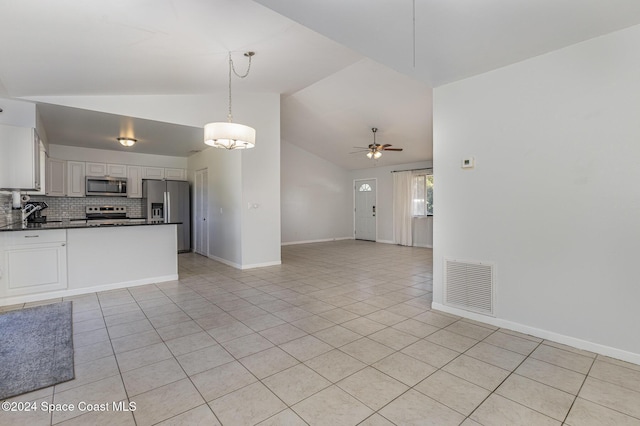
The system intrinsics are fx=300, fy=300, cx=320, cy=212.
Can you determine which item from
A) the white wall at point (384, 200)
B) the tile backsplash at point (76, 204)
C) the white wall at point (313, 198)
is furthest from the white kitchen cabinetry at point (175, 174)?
the white wall at point (384, 200)

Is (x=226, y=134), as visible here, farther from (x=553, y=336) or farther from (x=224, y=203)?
(x=553, y=336)

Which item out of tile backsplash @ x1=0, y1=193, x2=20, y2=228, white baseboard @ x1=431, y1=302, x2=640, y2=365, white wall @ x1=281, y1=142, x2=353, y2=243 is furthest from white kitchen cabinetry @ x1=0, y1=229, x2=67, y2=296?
white wall @ x1=281, y1=142, x2=353, y2=243

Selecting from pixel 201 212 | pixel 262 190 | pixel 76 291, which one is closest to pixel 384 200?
pixel 262 190

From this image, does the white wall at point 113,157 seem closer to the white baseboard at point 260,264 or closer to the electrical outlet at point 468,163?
the white baseboard at point 260,264

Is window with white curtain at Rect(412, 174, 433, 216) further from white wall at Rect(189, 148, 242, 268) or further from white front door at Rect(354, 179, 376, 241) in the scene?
white wall at Rect(189, 148, 242, 268)

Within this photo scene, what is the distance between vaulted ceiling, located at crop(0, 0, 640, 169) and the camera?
2021mm

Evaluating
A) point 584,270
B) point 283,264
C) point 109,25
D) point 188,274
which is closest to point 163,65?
point 109,25

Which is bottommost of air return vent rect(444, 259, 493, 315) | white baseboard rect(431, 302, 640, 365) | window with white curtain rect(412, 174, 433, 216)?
white baseboard rect(431, 302, 640, 365)

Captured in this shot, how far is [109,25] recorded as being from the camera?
2537 millimetres

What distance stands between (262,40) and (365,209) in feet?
24.9

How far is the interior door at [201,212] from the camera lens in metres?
7.02

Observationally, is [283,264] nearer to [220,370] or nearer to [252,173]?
[252,173]

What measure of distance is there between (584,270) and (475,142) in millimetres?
1464

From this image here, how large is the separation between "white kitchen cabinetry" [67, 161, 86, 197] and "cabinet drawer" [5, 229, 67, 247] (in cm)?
326
